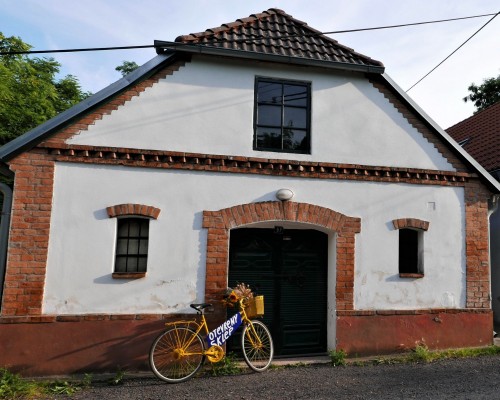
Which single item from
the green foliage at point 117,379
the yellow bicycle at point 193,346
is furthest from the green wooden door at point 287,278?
the green foliage at point 117,379

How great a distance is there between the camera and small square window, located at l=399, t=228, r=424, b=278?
714 centimetres

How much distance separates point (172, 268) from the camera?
607cm

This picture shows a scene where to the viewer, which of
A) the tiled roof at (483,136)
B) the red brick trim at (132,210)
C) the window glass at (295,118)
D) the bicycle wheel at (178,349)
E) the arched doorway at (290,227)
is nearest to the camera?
the bicycle wheel at (178,349)

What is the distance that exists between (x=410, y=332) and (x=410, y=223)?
6.55ft

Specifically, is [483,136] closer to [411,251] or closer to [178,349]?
[411,251]

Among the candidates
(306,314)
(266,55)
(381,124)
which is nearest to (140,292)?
(306,314)

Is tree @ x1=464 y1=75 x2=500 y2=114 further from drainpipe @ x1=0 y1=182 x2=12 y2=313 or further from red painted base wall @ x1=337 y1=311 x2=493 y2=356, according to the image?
drainpipe @ x1=0 y1=182 x2=12 y2=313

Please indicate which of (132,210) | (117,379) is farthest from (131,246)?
(117,379)

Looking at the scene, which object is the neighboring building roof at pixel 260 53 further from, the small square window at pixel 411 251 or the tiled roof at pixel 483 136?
the tiled roof at pixel 483 136

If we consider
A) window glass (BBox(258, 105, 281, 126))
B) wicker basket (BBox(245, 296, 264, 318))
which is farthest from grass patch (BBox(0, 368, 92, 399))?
window glass (BBox(258, 105, 281, 126))

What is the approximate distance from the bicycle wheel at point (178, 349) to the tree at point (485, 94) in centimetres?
2061

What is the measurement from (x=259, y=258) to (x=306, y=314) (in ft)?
4.54

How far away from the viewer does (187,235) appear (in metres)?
6.17

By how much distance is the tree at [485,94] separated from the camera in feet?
63.8
